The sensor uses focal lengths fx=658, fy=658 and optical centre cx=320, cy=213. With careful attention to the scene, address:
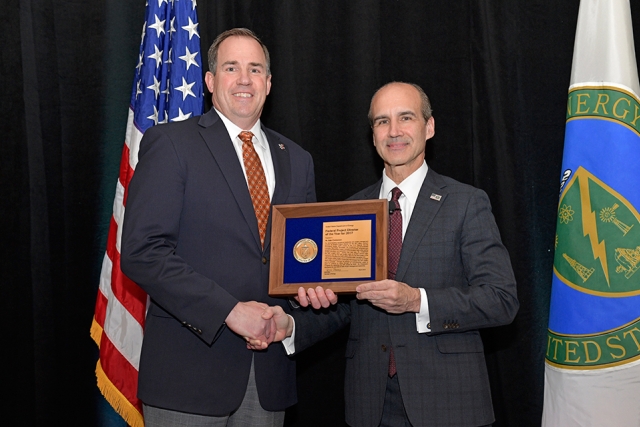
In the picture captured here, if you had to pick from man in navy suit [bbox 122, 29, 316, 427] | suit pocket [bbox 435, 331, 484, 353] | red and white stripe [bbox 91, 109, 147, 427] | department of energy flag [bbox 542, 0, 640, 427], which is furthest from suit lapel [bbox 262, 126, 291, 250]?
department of energy flag [bbox 542, 0, 640, 427]

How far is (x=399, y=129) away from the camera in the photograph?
278cm

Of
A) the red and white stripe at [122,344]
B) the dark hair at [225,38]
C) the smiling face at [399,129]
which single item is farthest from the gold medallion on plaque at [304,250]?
the red and white stripe at [122,344]

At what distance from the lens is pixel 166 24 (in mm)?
3674

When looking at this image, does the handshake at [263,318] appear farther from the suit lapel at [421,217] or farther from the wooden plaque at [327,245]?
the suit lapel at [421,217]

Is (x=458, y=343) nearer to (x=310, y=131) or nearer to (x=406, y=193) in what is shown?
(x=406, y=193)

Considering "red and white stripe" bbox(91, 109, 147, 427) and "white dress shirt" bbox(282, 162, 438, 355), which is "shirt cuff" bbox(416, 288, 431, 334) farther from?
"red and white stripe" bbox(91, 109, 147, 427)

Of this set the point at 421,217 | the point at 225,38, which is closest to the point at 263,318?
the point at 421,217

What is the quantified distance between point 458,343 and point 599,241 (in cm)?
106

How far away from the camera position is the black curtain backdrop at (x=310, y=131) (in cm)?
377

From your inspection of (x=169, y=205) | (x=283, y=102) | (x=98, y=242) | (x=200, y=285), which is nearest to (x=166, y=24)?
(x=283, y=102)

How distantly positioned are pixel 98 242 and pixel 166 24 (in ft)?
4.52

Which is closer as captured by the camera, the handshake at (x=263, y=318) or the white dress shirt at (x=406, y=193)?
the handshake at (x=263, y=318)

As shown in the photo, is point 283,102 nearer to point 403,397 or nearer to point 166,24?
point 166,24

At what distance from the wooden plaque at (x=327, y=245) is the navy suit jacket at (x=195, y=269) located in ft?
0.22
